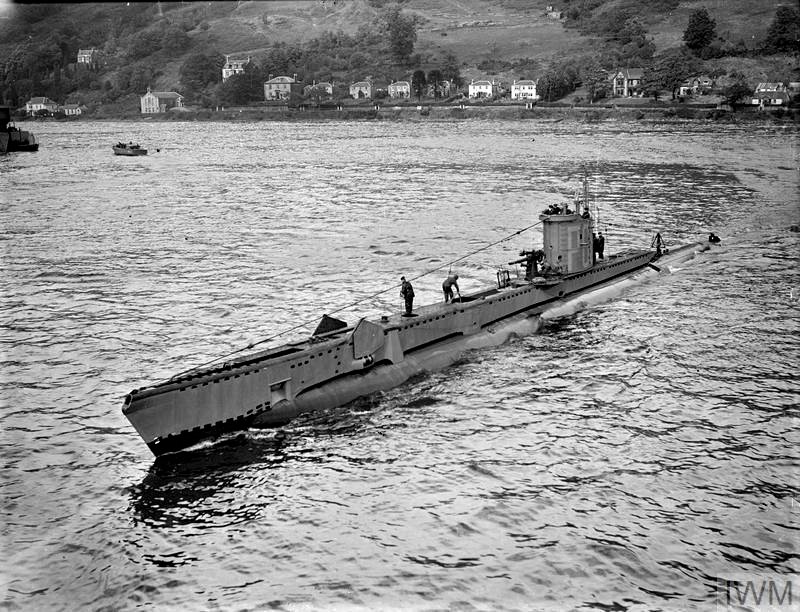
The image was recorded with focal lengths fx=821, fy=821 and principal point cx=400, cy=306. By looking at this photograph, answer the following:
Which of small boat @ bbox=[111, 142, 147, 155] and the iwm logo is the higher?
small boat @ bbox=[111, 142, 147, 155]

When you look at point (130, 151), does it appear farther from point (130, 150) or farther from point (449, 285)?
point (449, 285)

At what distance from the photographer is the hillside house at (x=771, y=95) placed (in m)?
181

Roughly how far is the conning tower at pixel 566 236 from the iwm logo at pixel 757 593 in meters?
22.6

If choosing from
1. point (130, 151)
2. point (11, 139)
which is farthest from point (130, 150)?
point (11, 139)

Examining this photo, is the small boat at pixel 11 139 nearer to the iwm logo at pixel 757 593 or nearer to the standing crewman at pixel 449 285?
the standing crewman at pixel 449 285

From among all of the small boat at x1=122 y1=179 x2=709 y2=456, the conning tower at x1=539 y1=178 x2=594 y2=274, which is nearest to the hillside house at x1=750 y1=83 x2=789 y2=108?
A: the small boat at x1=122 y1=179 x2=709 y2=456

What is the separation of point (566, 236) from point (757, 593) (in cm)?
2370

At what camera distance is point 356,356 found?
93.4 feet

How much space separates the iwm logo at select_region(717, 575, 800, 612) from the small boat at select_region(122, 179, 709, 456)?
1367cm

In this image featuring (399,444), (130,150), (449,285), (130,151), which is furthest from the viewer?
(130,150)

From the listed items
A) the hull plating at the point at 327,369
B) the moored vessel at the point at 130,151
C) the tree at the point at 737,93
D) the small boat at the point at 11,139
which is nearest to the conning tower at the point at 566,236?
the hull plating at the point at 327,369

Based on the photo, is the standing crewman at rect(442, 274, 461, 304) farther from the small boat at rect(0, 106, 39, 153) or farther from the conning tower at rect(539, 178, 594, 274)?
the small boat at rect(0, 106, 39, 153)

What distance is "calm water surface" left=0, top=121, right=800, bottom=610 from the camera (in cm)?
1811

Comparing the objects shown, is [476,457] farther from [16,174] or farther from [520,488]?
[16,174]
